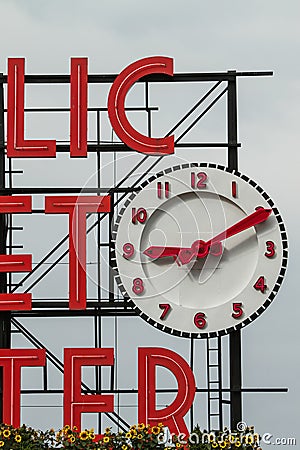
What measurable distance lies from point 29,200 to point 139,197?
1264 mm

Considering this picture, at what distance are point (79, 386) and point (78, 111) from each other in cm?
315

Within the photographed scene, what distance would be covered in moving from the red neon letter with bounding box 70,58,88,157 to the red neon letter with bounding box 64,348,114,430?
2.28 meters

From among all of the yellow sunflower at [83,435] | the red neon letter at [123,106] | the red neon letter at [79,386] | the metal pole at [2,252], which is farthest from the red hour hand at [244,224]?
the yellow sunflower at [83,435]

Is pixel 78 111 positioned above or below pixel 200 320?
above

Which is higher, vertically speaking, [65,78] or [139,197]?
[65,78]

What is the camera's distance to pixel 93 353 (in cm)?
1995

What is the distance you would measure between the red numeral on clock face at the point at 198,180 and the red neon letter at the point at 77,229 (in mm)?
995

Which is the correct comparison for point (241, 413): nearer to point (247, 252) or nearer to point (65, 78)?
point (247, 252)

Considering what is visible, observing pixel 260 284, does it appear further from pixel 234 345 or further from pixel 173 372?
pixel 173 372

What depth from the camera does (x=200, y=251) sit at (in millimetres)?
20141

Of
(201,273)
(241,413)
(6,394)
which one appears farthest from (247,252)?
(6,394)

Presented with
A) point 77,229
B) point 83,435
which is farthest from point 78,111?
point 83,435

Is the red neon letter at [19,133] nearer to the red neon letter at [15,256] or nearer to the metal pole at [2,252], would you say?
the metal pole at [2,252]

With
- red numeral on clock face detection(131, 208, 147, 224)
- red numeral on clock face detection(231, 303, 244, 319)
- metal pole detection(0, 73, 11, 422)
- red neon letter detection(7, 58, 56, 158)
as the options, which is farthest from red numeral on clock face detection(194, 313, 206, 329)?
red neon letter detection(7, 58, 56, 158)
